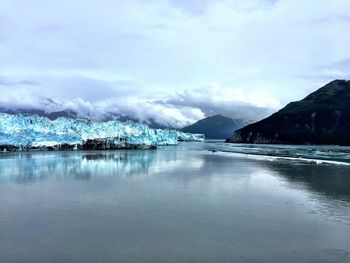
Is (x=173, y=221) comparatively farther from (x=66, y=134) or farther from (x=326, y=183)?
(x=66, y=134)

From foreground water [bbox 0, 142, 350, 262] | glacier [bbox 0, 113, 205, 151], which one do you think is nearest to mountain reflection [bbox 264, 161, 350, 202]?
foreground water [bbox 0, 142, 350, 262]

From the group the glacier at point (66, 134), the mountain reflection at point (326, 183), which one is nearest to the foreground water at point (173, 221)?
the mountain reflection at point (326, 183)

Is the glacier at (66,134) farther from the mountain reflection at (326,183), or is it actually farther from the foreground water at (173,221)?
the mountain reflection at (326,183)

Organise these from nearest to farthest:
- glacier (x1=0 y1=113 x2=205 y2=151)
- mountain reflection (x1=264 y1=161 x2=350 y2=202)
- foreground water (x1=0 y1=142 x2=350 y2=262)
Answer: foreground water (x1=0 y1=142 x2=350 y2=262) < mountain reflection (x1=264 y1=161 x2=350 y2=202) < glacier (x1=0 y1=113 x2=205 y2=151)

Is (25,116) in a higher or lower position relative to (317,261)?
higher

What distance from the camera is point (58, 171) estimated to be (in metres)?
40.9

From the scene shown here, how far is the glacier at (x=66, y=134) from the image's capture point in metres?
85.6

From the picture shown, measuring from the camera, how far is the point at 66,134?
9588 cm

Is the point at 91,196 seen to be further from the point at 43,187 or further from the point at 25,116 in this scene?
the point at 25,116

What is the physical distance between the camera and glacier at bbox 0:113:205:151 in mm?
85562

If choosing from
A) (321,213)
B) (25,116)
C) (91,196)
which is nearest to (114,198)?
(91,196)

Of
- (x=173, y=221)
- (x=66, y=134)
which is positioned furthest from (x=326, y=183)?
(x=66, y=134)

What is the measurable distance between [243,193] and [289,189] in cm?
443

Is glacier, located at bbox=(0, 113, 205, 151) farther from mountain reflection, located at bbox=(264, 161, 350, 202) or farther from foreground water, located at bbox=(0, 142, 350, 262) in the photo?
mountain reflection, located at bbox=(264, 161, 350, 202)
